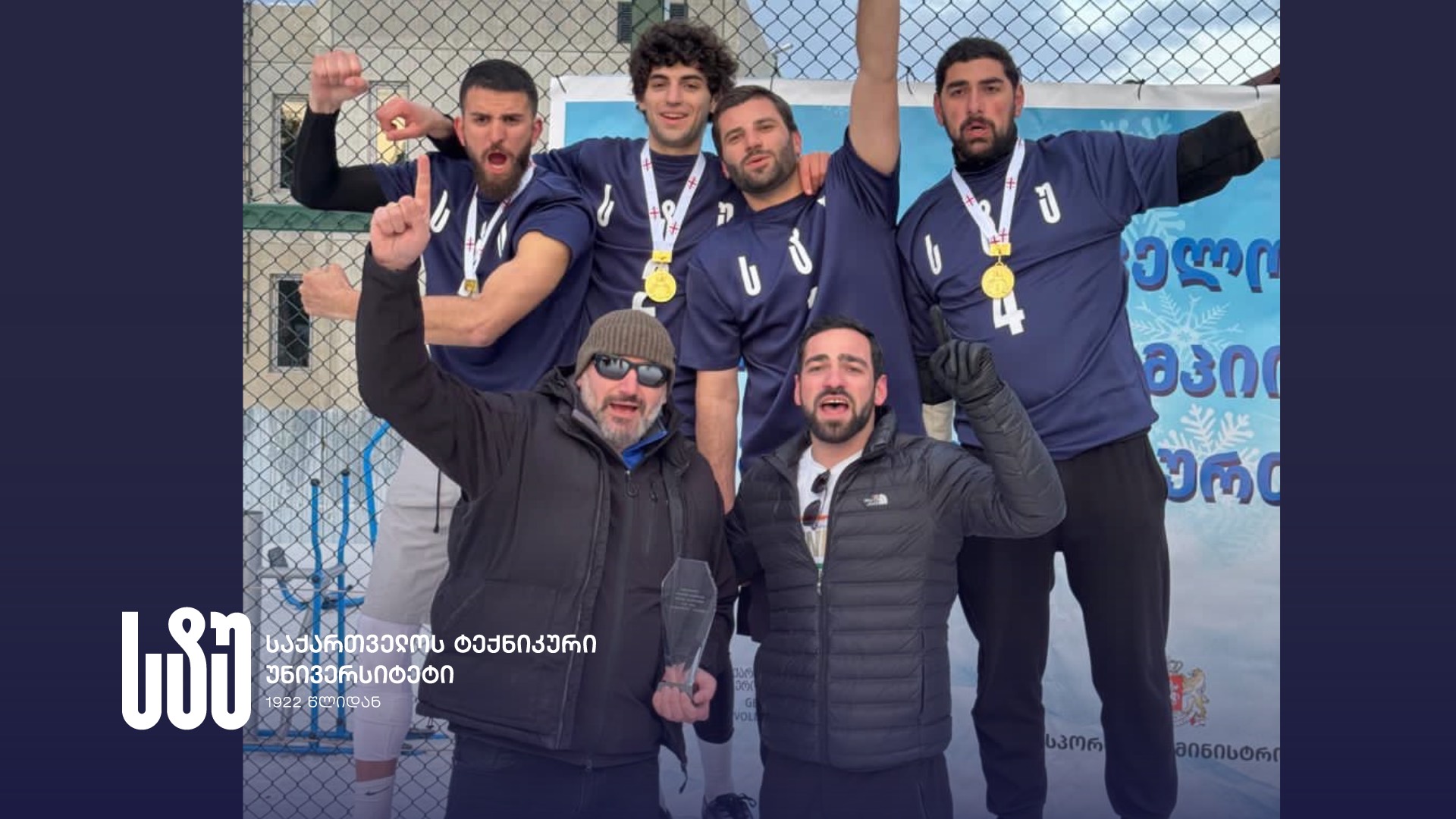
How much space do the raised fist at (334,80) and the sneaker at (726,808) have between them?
101 inches

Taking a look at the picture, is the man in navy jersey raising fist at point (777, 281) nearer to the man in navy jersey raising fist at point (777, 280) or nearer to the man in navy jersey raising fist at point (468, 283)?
the man in navy jersey raising fist at point (777, 280)

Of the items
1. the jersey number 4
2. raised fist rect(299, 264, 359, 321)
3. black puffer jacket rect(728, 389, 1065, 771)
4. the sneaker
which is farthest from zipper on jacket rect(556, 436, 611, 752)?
the jersey number 4

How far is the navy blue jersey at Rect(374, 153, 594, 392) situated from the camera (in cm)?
374

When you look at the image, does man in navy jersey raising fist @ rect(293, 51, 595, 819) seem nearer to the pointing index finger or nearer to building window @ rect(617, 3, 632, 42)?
the pointing index finger

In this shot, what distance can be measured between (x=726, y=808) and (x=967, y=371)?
5.86ft

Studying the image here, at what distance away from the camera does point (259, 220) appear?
4727 millimetres

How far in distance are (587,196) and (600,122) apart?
1.18 metres

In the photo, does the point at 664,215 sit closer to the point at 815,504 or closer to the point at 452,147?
Result: the point at 452,147

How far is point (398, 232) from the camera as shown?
2.79m

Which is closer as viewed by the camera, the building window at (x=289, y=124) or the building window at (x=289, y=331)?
the building window at (x=289, y=331)

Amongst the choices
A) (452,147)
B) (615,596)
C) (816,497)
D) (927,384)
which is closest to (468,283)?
(452,147)

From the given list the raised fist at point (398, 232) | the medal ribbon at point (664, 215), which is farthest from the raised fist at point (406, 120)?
the raised fist at point (398, 232)
